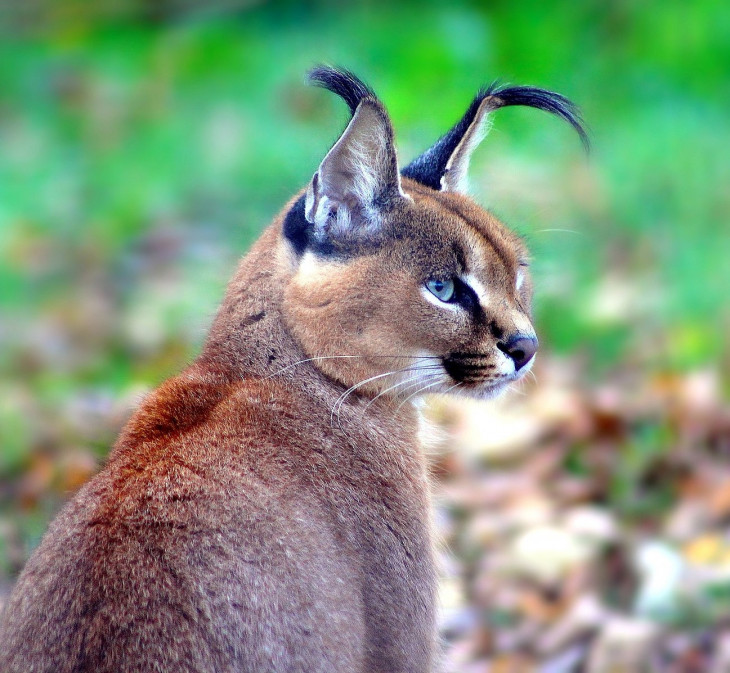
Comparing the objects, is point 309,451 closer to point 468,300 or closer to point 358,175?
point 468,300

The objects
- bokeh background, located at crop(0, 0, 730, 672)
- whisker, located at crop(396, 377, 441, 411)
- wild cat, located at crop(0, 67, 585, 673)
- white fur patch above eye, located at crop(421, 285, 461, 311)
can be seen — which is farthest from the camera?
bokeh background, located at crop(0, 0, 730, 672)

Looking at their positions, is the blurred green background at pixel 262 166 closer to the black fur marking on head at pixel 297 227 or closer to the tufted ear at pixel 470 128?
the tufted ear at pixel 470 128

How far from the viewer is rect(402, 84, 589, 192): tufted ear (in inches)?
171

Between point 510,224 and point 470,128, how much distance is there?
63 cm

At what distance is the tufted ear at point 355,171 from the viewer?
148 inches

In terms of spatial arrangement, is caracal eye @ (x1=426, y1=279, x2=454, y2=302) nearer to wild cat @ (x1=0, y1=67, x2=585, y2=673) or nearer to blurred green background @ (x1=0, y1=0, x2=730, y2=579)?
wild cat @ (x1=0, y1=67, x2=585, y2=673)

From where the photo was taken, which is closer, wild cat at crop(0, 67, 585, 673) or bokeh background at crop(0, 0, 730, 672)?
wild cat at crop(0, 67, 585, 673)

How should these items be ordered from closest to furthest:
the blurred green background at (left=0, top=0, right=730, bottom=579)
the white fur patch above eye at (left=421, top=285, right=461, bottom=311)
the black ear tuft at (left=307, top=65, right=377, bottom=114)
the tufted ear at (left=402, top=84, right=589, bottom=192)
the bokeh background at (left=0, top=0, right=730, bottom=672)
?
the black ear tuft at (left=307, top=65, right=377, bottom=114) → the white fur patch above eye at (left=421, top=285, right=461, bottom=311) → the tufted ear at (left=402, top=84, right=589, bottom=192) → the bokeh background at (left=0, top=0, right=730, bottom=672) → the blurred green background at (left=0, top=0, right=730, bottom=579)

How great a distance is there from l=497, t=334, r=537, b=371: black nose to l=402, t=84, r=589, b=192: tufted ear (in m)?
0.78

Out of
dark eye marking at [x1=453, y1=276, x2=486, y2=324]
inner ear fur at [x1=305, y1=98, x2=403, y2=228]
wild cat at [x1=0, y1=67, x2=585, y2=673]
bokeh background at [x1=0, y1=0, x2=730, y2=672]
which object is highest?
inner ear fur at [x1=305, y1=98, x2=403, y2=228]

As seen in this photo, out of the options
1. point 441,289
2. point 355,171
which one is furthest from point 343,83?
point 441,289

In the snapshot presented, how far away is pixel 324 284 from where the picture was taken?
12.8 feet

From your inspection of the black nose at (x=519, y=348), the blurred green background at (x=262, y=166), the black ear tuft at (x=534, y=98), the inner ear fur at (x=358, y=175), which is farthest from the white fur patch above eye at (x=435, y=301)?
the blurred green background at (x=262, y=166)

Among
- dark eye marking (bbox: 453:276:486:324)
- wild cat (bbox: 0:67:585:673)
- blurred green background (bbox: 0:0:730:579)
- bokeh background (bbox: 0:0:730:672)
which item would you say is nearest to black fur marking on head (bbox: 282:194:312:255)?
wild cat (bbox: 0:67:585:673)
